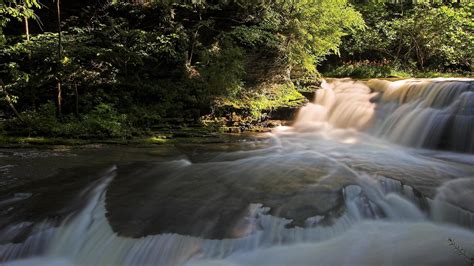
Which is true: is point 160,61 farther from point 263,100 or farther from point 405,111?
point 405,111

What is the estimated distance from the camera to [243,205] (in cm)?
507

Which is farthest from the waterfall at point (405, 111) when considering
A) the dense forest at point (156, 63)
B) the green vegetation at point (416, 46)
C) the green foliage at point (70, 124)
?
the green foliage at point (70, 124)

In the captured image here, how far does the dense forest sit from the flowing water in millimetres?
1584

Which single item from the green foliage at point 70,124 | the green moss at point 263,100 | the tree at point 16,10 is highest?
the tree at point 16,10

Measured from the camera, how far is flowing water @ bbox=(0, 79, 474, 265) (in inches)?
168

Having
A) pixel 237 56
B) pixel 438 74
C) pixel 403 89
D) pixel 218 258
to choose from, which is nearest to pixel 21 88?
pixel 237 56

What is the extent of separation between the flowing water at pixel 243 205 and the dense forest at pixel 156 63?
1.58m

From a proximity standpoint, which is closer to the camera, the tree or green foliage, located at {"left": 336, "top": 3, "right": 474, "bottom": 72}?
the tree

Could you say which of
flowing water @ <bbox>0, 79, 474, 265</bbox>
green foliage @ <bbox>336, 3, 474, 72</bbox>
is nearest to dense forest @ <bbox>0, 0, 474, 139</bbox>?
flowing water @ <bbox>0, 79, 474, 265</bbox>

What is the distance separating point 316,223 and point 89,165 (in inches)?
160

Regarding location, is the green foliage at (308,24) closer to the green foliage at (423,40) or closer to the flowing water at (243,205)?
the flowing water at (243,205)

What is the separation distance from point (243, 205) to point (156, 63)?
660cm

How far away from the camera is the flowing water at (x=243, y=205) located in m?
4.27

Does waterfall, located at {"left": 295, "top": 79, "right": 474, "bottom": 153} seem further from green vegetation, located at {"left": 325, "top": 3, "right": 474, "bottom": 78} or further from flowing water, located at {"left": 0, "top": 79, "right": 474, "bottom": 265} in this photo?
green vegetation, located at {"left": 325, "top": 3, "right": 474, "bottom": 78}
